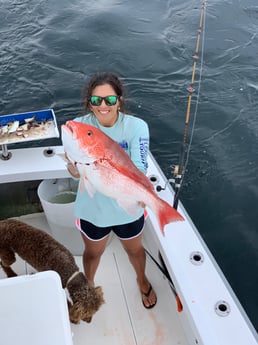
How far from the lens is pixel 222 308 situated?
86.4 inches

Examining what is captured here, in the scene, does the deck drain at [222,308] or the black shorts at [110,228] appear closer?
the deck drain at [222,308]

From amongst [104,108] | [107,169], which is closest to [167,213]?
[107,169]

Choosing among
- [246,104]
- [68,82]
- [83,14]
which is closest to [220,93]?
[246,104]

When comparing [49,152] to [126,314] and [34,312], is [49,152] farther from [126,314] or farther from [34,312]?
[34,312]

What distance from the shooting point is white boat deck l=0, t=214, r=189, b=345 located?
274cm

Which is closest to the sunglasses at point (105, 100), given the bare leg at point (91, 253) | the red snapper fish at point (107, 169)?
the red snapper fish at point (107, 169)

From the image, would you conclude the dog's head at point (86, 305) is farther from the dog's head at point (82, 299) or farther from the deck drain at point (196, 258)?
the deck drain at point (196, 258)

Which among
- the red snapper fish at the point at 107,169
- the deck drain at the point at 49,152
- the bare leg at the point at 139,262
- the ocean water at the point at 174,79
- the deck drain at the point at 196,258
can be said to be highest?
the red snapper fish at the point at 107,169

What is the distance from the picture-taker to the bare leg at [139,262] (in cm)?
264

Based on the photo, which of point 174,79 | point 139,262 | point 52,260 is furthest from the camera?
point 174,79

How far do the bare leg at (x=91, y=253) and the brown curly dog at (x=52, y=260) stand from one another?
0.13 metres

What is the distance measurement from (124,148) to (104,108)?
0.88 feet

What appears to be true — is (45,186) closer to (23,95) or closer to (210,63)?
(23,95)

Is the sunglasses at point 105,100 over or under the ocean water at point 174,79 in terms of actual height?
over
